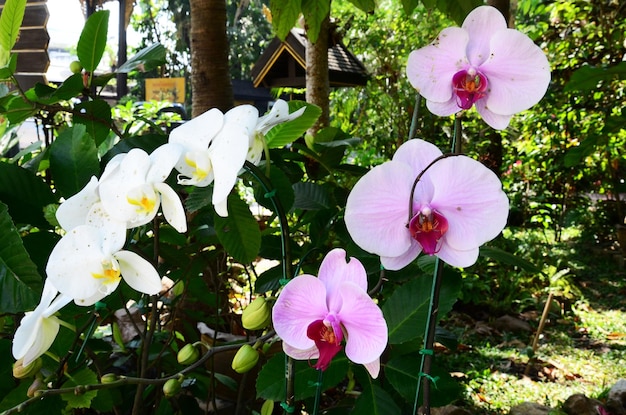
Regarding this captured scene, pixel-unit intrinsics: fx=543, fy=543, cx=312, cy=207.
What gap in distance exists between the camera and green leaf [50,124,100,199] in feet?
2.31

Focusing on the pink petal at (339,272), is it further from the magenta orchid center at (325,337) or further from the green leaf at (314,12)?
the green leaf at (314,12)

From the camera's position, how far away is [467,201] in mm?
419

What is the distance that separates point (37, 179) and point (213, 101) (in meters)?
0.78

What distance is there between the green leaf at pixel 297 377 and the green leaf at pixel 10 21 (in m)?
0.55

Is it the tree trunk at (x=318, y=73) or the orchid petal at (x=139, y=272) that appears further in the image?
the tree trunk at (x=318, y=73)

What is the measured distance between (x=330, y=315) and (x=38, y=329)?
0.26m

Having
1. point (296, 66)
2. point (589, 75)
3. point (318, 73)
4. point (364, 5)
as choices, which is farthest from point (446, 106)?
point (296, 66)

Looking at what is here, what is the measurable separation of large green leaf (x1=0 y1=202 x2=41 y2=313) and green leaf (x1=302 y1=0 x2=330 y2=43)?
0.65 m

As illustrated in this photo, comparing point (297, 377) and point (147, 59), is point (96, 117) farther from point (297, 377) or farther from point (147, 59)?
point (297, 377)

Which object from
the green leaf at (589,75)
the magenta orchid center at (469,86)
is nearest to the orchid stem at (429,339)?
the magenta orchid center at (469,86)

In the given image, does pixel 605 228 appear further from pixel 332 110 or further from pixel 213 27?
pixel 213 27

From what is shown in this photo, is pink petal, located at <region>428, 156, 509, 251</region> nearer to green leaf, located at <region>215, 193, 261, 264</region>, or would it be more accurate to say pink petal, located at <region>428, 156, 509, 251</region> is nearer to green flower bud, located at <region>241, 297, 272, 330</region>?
green flower bud, located at <region>241, 297, 272, 330</region>

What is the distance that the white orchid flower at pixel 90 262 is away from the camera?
0.42 meters

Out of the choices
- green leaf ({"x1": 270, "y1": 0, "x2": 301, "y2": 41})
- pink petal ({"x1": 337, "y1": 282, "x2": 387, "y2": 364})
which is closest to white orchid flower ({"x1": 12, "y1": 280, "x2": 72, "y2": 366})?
pink petal ({"x1": 337, "y1": 282, "x2": 387, "y2": 364})
